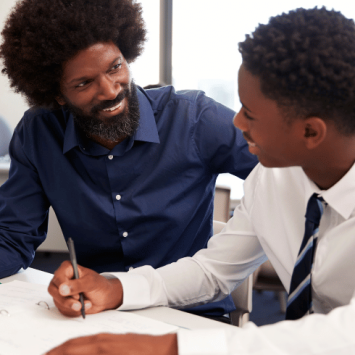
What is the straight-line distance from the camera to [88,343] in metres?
0.71

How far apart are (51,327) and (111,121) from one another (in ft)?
2.28

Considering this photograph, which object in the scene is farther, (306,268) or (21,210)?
(21,210)

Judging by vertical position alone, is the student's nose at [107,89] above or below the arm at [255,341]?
above

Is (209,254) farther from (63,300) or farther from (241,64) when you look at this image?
(241,64)

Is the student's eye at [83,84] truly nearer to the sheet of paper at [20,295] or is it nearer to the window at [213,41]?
the sheet of paper at [20,295]

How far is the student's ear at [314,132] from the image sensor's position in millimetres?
826

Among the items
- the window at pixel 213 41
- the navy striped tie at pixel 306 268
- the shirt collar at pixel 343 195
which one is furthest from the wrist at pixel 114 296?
the window at pixel 213 41

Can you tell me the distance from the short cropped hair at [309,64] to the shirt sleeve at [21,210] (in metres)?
0.90

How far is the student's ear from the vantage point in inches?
32.5

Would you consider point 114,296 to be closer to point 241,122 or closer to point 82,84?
point 241,122

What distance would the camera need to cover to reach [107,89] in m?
1.30

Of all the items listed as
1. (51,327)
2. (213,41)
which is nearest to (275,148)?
(51,327)

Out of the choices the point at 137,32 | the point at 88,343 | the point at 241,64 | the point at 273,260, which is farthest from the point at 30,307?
the point at 137,32

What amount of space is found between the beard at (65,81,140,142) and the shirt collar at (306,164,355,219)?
0.69 m
